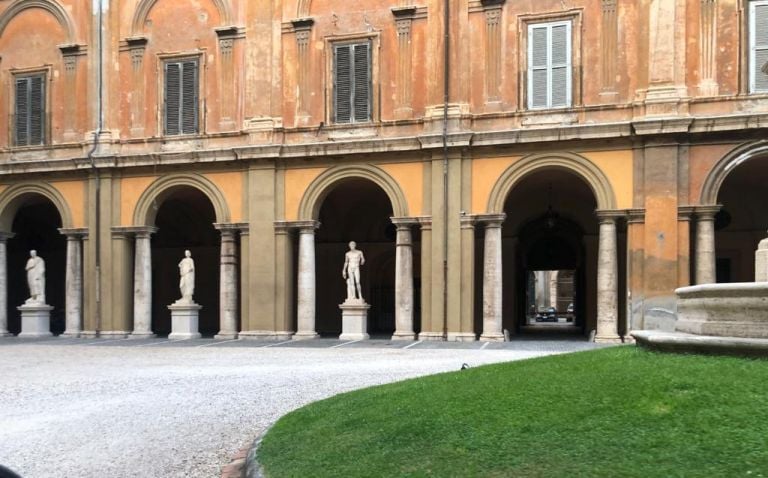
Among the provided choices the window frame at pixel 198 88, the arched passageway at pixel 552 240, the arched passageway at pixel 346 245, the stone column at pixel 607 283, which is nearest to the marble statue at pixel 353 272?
the arched passageway at pixel 552 240

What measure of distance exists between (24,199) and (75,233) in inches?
101

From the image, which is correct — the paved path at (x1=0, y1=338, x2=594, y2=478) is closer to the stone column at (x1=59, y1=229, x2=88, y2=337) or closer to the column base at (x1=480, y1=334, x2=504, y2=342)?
the column base at (x1=480, y1=334, x2=504, y2=342)

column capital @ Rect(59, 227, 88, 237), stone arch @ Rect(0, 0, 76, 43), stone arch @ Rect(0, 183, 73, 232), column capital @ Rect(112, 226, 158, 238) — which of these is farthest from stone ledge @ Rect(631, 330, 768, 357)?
stone arch @ Rect(0, 0, 76, 43)

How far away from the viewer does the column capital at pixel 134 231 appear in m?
22.2

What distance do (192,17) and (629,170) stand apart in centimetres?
1303

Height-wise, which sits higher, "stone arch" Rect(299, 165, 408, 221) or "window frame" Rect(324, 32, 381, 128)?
"window frame" Rect(324, 32, 381, 128)

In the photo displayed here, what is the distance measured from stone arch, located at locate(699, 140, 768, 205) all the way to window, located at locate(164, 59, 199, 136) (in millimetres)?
13706

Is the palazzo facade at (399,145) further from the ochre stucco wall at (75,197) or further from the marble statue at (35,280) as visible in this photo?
the marble statue at (35,280)

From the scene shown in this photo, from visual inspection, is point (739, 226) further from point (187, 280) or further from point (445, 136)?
point (187, 280)

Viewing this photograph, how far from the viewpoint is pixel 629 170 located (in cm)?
1856

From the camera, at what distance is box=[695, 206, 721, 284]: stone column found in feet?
58.8

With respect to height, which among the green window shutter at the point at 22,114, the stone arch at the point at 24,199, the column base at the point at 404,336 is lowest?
the column base at the point at 404,336

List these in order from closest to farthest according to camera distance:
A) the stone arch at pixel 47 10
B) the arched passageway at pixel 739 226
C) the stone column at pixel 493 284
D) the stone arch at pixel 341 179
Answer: the stone column at pixel 493 284
the stone arch at pixel 341 179
the arched passageway at pixel 739 226
the stone arch at pixel 47 10

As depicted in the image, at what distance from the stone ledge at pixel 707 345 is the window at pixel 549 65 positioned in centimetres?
1269
